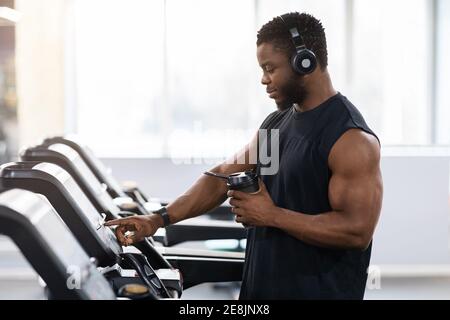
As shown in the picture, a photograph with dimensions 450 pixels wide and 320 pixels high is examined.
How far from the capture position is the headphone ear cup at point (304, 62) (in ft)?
4.33

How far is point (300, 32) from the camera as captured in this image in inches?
54.9

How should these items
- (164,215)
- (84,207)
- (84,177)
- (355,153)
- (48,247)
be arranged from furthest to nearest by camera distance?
1. (84,177)
2. (164,215)
3. (84,207)
4. (355,153)
5. (48,247)

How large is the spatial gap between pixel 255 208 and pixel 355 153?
0.23m

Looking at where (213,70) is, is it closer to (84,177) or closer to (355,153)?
(84,177)

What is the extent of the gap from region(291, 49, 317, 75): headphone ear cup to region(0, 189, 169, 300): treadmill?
0.56m

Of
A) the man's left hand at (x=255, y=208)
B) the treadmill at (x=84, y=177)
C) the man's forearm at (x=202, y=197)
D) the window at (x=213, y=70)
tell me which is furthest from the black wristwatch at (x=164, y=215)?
the window at (x=213, y=70)

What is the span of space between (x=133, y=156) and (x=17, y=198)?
9.20ft

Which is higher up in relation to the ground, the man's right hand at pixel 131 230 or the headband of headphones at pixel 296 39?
the headband of headphones at pixel 296 39

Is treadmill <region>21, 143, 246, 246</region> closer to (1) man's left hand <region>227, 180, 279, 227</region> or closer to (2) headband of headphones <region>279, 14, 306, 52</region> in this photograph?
(1) man's left hand <region>227, 180, 279, 227</region>

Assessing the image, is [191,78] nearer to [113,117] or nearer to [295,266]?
[113,117]

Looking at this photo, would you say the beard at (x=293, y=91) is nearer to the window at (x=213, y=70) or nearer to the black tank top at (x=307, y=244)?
the black tank top at (x=307, y=244)

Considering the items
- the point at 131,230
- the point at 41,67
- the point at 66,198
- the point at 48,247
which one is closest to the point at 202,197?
the point at 131,230
